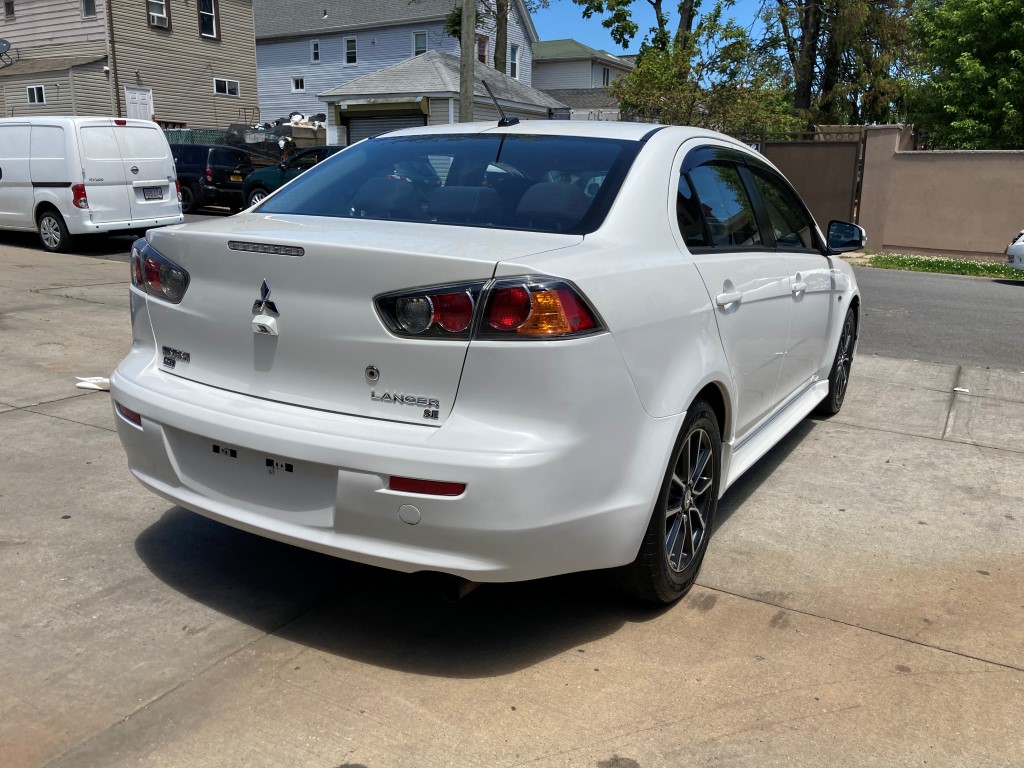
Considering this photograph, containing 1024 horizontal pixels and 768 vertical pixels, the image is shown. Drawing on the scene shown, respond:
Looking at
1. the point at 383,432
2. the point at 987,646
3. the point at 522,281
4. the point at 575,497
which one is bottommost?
the point at 987,646

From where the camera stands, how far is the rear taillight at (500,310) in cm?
271

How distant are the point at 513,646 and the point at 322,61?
138ft

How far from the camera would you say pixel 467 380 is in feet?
8.98

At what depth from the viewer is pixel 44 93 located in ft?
97.4

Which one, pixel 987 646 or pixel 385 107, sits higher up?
pixel 385 107

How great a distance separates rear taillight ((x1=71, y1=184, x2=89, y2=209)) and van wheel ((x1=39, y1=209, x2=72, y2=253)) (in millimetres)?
452

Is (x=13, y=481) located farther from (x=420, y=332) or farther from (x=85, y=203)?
(x=85, y=203)

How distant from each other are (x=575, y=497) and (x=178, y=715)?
1.31 m

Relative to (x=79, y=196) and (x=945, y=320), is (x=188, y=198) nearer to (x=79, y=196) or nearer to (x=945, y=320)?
(x=79, y=196)

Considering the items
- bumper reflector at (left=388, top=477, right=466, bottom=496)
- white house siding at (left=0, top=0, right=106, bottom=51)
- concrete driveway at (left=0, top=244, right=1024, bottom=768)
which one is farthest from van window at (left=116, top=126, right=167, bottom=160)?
white house siding at (left=0, top=0, right=106, bottom=51)

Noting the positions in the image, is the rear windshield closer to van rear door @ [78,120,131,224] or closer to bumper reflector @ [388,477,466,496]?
bumper reflector @ [388,477,466,496]

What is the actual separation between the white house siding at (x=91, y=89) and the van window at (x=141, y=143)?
17.4 metres

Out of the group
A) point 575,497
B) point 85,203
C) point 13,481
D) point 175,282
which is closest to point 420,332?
point 575,497

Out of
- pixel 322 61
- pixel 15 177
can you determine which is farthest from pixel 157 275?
pixel 322 61
